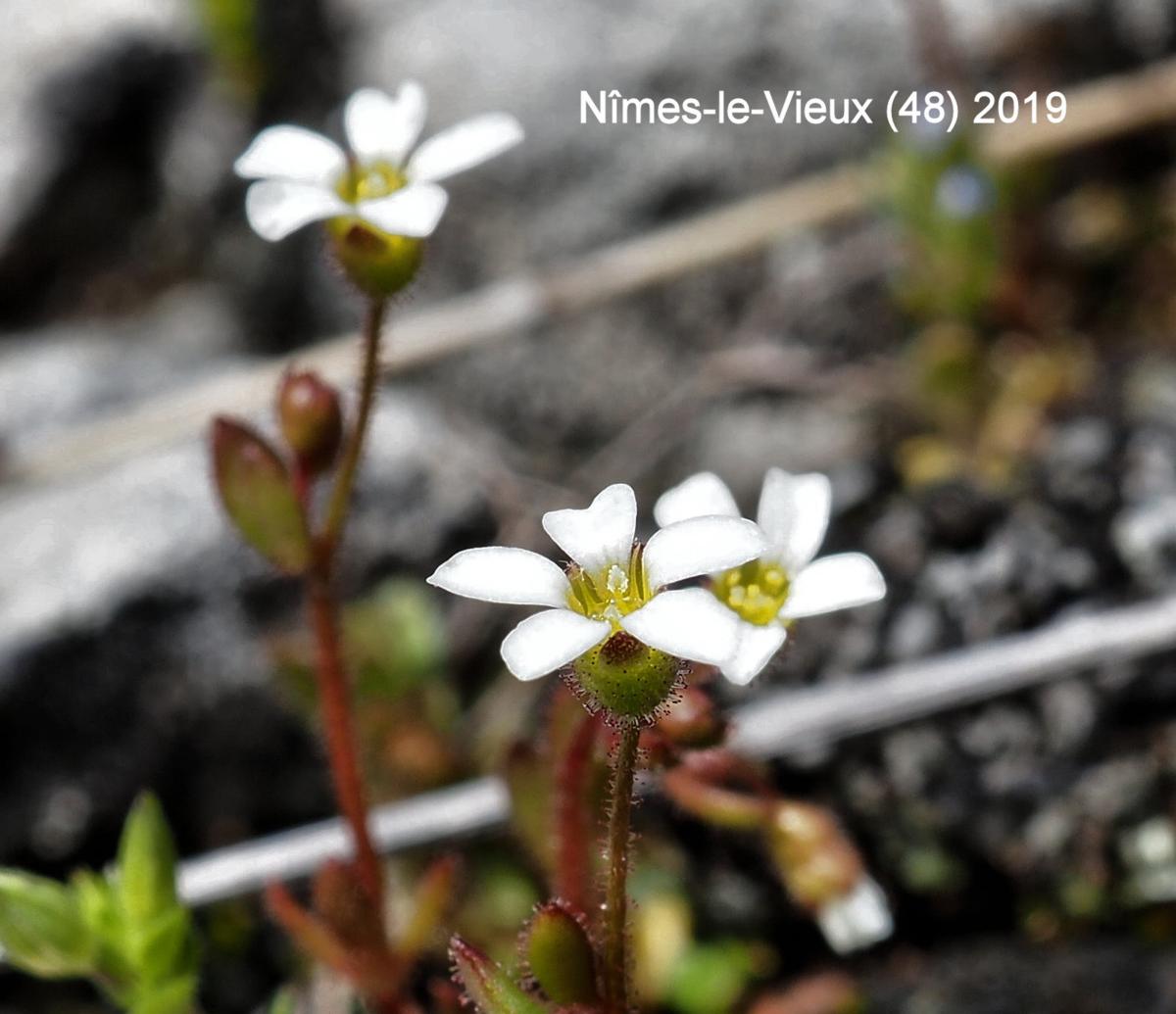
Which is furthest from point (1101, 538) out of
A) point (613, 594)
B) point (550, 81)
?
point (550, 81)

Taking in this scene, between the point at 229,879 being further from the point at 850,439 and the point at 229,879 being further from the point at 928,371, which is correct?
the point at 928,371

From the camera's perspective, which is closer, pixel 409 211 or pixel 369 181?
pixel 409 211

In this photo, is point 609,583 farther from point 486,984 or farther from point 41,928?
point 41,928

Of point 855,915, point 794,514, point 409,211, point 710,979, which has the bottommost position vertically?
point 710,979

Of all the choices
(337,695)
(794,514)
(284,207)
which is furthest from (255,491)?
(794,514)

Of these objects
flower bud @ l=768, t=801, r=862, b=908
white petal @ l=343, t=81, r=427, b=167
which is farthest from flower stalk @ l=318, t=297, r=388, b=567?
flower bud @ l=768, t=801, r=862, b=908

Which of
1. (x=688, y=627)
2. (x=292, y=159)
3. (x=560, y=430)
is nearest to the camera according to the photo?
(x=688, y=627)

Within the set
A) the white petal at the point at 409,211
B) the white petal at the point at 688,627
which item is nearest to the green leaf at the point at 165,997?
the white petal at the point at 688,627
